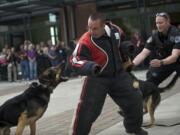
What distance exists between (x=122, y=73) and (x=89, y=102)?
0.61 metres

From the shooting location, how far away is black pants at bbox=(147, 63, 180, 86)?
26.6 feet

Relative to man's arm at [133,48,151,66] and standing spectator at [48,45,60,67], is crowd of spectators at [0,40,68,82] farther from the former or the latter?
man's arm at [133,48,151,66]

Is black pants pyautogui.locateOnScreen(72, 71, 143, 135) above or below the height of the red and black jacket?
below

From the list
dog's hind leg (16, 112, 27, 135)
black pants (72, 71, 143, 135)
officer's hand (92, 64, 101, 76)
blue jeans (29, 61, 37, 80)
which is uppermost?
officer's hand (92, 64, 101, 76)

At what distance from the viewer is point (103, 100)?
634 centimetres

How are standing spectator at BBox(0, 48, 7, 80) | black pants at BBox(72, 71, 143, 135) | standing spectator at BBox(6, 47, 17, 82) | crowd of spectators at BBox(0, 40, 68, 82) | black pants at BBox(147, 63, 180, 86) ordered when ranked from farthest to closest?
1. standing spectator at BBox(0, 48, 7, 80)
2. standing spectator at BBox(6, 47, 17, 82)
3. crowd of spectators at BBox(0, 40, 68, 82)
4. black pants at BBox(147, 63, 180, 86)
5. black pants at BBox(72, 71, 143, 135)

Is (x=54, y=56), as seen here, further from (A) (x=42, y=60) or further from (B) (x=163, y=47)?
(B) (x=163, y=47)

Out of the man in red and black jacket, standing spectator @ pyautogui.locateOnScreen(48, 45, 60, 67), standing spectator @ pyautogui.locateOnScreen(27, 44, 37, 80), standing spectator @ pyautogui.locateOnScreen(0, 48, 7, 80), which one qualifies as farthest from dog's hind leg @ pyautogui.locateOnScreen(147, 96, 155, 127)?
standing spectator @ pyautogui.locateOnScreen(0, 48, 7, 80)

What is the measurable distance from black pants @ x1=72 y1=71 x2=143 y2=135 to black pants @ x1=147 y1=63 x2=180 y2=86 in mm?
1730

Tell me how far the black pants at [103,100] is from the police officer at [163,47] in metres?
0.85

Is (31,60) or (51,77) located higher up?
(51,77)

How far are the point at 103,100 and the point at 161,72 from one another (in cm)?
215

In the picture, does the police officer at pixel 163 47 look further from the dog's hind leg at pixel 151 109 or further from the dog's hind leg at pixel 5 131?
the dog's hind leg at pixel 5 131

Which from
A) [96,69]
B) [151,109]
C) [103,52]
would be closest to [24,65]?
[151,109]
